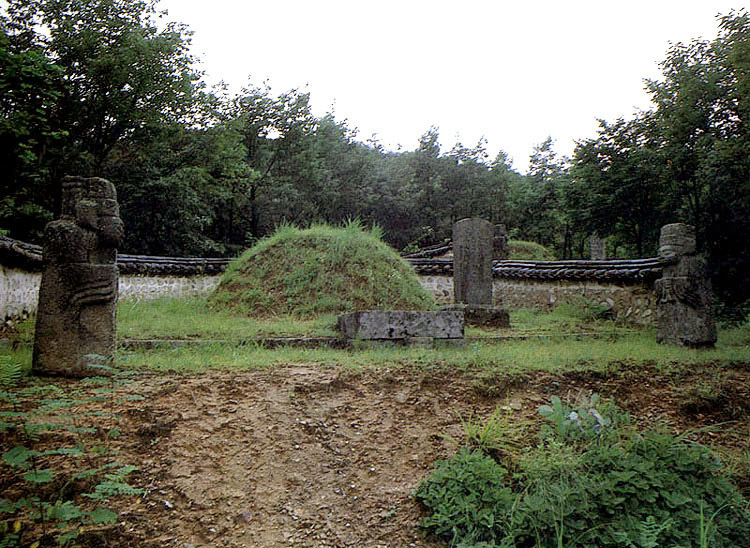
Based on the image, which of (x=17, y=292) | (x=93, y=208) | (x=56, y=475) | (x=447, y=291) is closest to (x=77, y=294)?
(x=93, y=208)

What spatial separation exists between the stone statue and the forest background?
4.58 m

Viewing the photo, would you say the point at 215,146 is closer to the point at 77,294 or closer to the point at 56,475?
the point at 77,294

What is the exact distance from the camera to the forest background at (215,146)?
1200 cm

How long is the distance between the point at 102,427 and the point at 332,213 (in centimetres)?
2432

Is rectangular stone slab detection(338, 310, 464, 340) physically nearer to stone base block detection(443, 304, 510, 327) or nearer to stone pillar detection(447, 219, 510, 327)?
stone base block detection(443, 304, 510, 327)

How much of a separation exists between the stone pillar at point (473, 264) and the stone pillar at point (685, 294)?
3607 mm

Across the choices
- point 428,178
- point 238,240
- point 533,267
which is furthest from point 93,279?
point 428,178

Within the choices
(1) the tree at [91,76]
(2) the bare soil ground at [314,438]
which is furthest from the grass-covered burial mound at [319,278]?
(1) the tree at [91,76]

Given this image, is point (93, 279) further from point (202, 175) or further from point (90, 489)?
point (202, 175)

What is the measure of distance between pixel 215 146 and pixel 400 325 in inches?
580

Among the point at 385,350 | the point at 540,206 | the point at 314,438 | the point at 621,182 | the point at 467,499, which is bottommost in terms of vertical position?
the point at 467,499

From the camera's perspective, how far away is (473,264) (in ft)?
34.3

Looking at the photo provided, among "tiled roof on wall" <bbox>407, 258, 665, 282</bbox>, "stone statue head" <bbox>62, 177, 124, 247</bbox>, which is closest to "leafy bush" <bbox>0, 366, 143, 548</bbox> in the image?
"stone statue head" <bbox>62, 177, 124, 247</bbox>

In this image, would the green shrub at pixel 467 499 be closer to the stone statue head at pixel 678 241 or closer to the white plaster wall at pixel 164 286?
the stone statue head at pixel 678 241
